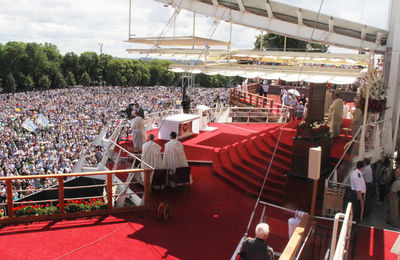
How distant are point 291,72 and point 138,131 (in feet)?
19.4

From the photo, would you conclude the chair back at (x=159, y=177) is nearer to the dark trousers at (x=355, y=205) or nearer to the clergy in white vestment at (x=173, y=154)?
Answer: the clergy in white vestment at (x=173, y=154)

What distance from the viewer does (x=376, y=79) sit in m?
9.86

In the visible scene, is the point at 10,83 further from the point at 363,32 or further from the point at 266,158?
the point at 363,32

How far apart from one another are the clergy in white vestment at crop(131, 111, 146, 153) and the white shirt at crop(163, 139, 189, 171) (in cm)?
215

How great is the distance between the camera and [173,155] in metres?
9.73

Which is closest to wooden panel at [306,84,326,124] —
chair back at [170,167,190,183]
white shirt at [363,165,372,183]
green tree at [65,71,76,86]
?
white shirt at [363,165,372,183]

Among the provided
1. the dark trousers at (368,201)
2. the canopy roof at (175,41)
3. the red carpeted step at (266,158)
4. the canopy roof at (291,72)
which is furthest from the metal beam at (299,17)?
the canopy roof at (175,41)

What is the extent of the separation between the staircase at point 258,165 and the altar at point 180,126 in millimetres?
2387

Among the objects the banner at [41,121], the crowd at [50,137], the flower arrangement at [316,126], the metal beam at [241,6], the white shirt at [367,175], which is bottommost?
the crowd at [50,137]

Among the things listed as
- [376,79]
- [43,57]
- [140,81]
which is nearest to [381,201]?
[376,79]

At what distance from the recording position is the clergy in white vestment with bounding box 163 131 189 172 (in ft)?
31.8

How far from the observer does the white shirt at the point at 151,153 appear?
939 centimetres

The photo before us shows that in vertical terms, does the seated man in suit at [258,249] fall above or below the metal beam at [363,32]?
below

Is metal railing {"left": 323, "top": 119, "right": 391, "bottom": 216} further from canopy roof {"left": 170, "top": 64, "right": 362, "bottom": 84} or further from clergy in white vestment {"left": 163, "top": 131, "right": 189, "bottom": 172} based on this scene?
clergy in white vestment {"left": 163, "top": 131, "right": 189, "bottom": 172}
